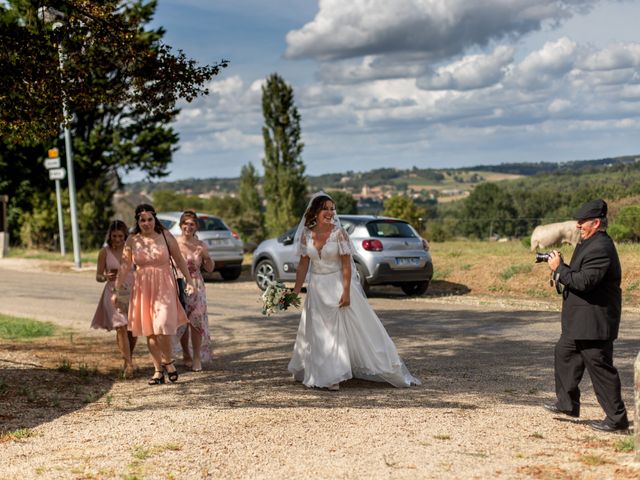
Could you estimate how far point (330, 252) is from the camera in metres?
9.09

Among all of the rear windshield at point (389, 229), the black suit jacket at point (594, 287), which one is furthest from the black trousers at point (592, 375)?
the rear windshield at point (389, 229)

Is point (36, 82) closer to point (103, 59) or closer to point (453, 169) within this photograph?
point (103, 59)

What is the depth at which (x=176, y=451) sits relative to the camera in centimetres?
628

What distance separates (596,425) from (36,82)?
6666 mm

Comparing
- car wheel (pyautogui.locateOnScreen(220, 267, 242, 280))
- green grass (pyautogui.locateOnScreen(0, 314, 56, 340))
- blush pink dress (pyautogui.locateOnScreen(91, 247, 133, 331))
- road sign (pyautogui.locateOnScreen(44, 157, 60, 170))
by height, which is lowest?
green grass (pyautogui.locateOnScreen(0, 314, 56, 340))

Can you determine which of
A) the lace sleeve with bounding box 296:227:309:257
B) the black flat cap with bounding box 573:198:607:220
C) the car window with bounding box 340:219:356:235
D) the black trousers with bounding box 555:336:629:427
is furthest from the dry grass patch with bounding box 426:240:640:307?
the black flat cap with bounding box 573:198:607:220

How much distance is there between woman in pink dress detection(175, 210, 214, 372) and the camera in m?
10.3

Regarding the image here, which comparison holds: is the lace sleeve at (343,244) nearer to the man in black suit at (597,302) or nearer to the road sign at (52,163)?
the man in black suit at (597,302)

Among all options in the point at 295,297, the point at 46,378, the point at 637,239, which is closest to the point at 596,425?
the point at 295,297

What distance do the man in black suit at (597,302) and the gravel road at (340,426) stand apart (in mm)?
323

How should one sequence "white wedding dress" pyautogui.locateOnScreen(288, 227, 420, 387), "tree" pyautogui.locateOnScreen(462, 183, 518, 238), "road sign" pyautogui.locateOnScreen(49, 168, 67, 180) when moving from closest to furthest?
"white wedding dress" pyautogui.locateOnScreen(288, 227, 420, 387) < "road sign" pyautogui.locateOnScreen(49, 168, 67, 180) < "tree" pyautogui.locateOnScreen(462, 183, 518, 238)

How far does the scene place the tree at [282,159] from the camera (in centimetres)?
6291

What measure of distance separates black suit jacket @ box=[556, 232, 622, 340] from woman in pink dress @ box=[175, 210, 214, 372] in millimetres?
4592

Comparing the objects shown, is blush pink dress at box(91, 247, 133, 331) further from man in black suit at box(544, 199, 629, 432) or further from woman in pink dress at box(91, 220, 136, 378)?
man in black suit at box(544, 199, 629, 432)
